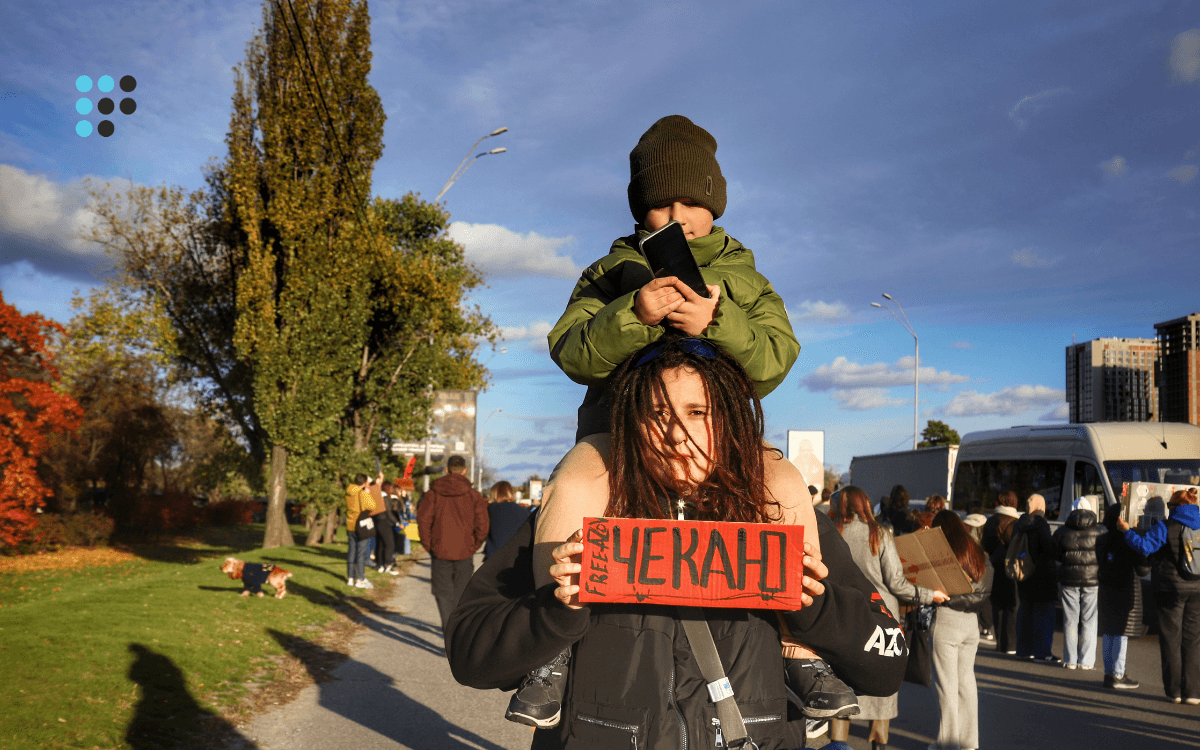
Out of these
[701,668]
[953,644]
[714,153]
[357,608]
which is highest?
[714,153]

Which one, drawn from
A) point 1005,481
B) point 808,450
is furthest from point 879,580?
point 1005,481

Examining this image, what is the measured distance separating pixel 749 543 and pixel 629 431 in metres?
0.35

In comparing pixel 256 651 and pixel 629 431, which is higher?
pixel 629 431

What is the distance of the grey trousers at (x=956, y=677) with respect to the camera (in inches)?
243

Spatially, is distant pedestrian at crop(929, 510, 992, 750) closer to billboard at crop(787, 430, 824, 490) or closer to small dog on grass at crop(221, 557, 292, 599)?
billboard at crop(787, 430, 824, 490)

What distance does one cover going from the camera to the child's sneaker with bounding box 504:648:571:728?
1.68 metres

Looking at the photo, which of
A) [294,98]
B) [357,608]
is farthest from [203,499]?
[357,608]

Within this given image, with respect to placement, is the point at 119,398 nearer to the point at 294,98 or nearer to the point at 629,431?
the point at 294,98

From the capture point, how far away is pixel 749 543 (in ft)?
5.14

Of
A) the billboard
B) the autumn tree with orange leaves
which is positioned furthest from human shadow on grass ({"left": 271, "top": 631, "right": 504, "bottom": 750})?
the billboard

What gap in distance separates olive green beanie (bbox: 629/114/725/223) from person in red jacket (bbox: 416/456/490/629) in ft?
25.9

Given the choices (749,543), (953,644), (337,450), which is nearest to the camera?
(749,543)

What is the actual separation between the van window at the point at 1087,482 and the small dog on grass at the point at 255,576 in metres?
13.5

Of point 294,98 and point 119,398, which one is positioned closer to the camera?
point 294,98
